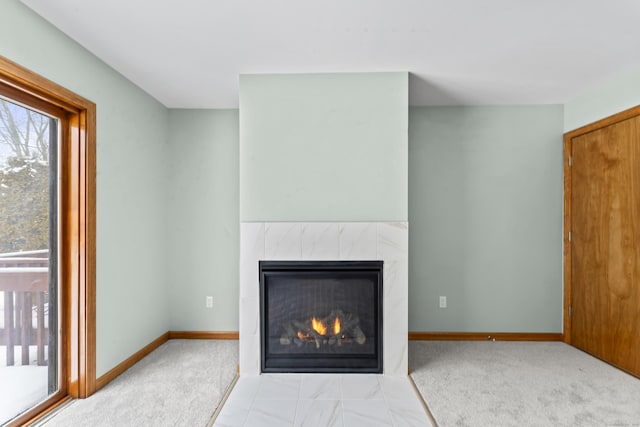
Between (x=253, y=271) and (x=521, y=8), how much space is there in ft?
8.03

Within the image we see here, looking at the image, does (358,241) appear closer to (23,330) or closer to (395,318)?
(395,318)

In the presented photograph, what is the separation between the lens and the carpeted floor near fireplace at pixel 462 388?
85.7 inches

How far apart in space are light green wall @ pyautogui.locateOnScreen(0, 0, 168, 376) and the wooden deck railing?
343 millimetres

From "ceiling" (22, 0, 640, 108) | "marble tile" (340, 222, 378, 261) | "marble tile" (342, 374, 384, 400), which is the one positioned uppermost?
"ceiling" (22, 0, 640, 108)

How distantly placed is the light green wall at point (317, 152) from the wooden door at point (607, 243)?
1805 millimetres

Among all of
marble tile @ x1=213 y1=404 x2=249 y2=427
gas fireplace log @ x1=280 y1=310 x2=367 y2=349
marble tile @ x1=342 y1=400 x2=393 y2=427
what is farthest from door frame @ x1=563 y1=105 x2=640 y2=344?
marble tile @ x1=213 y1=404 x2=249 y2=427

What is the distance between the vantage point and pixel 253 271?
2.79 m

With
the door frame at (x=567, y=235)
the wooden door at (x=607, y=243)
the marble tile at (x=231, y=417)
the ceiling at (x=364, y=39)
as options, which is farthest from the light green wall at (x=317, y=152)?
the door frame at (x=567, y=235)

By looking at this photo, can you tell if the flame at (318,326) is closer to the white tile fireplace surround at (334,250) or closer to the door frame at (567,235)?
the white tile fireplace surround at (334,250)

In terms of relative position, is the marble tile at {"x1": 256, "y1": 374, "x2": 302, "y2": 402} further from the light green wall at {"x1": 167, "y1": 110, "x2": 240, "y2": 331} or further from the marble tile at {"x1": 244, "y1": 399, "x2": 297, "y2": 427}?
the light green wall at {"x1": 167, "y1": 110, "x2": 240, "y2": 331}

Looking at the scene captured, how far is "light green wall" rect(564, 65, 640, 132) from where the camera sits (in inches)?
110

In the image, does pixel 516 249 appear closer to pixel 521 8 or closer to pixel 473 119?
pixel 473 119

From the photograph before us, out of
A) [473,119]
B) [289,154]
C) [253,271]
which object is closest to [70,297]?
[253,271]

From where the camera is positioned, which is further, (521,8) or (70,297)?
(70,297)
